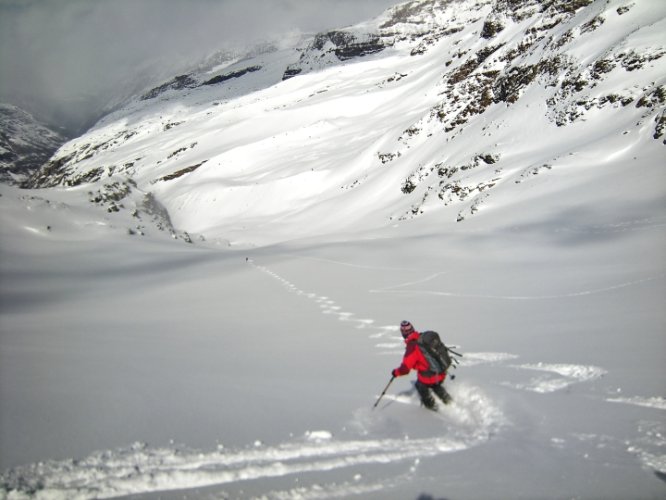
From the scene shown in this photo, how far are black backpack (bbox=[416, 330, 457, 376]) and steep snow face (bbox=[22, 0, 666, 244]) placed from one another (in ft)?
63.1

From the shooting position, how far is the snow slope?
10.8 ft

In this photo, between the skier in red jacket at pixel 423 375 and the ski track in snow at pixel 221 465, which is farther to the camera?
the skier in red jacket at pixel 423 375

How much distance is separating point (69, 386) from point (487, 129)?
3334 cm

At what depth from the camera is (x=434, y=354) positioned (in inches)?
194

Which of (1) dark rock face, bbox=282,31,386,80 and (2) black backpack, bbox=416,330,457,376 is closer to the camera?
(2) black backpack, bbox=416,330,457,376

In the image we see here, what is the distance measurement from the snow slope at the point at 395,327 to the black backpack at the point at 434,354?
19.9 inches

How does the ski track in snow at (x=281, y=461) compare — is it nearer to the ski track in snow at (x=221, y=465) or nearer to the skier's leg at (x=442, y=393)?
the ski track in snow at (x=221, y=465)

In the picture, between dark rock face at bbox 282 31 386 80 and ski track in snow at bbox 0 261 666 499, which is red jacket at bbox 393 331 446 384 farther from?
dark rock face at bbox 282 31 386 80

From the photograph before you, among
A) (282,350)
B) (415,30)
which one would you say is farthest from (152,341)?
(415,30)

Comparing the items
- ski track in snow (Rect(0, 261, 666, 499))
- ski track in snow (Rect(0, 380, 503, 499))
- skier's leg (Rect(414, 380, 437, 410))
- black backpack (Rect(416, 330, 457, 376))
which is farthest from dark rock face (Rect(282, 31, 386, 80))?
ski track in snow (Rect(0, 380, 503, 499))

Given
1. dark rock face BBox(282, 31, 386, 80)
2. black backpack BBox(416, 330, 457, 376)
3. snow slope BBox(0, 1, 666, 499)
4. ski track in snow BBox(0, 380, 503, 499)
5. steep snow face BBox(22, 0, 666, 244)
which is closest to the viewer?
ski track in snow BBox(0, 380, 503, 499)

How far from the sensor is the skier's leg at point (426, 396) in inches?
194

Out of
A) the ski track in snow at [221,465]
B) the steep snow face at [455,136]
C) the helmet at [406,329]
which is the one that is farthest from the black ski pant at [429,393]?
the steep snow face at [455,136]

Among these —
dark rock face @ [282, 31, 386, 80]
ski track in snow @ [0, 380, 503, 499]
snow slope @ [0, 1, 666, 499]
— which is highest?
dark rock face @ [282, 31, 386, 80]
